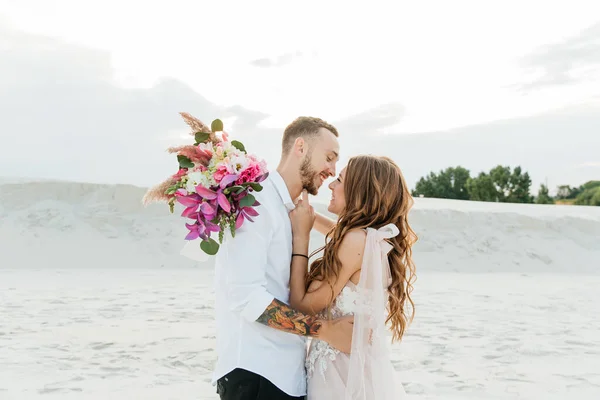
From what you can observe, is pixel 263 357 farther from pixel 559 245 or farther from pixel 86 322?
pixel 559 245

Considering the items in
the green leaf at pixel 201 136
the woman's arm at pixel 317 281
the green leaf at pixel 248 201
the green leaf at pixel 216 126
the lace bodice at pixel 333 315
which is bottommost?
the lace bodice at pixel 333 315

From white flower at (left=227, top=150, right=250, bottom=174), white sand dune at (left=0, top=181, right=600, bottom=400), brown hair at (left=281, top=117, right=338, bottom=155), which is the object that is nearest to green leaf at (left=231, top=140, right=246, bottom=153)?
white flower at (left=227, top=150, right=250, bottom=174)

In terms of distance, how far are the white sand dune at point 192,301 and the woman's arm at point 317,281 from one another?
2671 millimetres

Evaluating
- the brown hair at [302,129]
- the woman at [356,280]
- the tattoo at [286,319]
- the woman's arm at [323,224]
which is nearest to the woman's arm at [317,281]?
the woman at [356,280]

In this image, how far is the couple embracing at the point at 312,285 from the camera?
260cm

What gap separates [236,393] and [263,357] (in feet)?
0.57

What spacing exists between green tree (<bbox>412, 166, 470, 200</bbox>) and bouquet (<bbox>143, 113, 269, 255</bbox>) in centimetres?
6590

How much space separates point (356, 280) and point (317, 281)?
177 millimetres

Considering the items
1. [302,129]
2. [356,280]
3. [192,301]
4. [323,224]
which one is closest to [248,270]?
[356,280]

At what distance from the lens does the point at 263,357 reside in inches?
103

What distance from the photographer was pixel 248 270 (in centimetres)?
255

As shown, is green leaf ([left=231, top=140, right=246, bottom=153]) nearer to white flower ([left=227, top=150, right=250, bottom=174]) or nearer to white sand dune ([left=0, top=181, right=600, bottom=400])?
white flower ([left=227, top=150, right=250, bottom=174])

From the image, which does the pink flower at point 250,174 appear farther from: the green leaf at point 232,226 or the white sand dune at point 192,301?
the white sand dune at point 192,301

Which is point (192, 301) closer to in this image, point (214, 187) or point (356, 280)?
point (356, 280)
